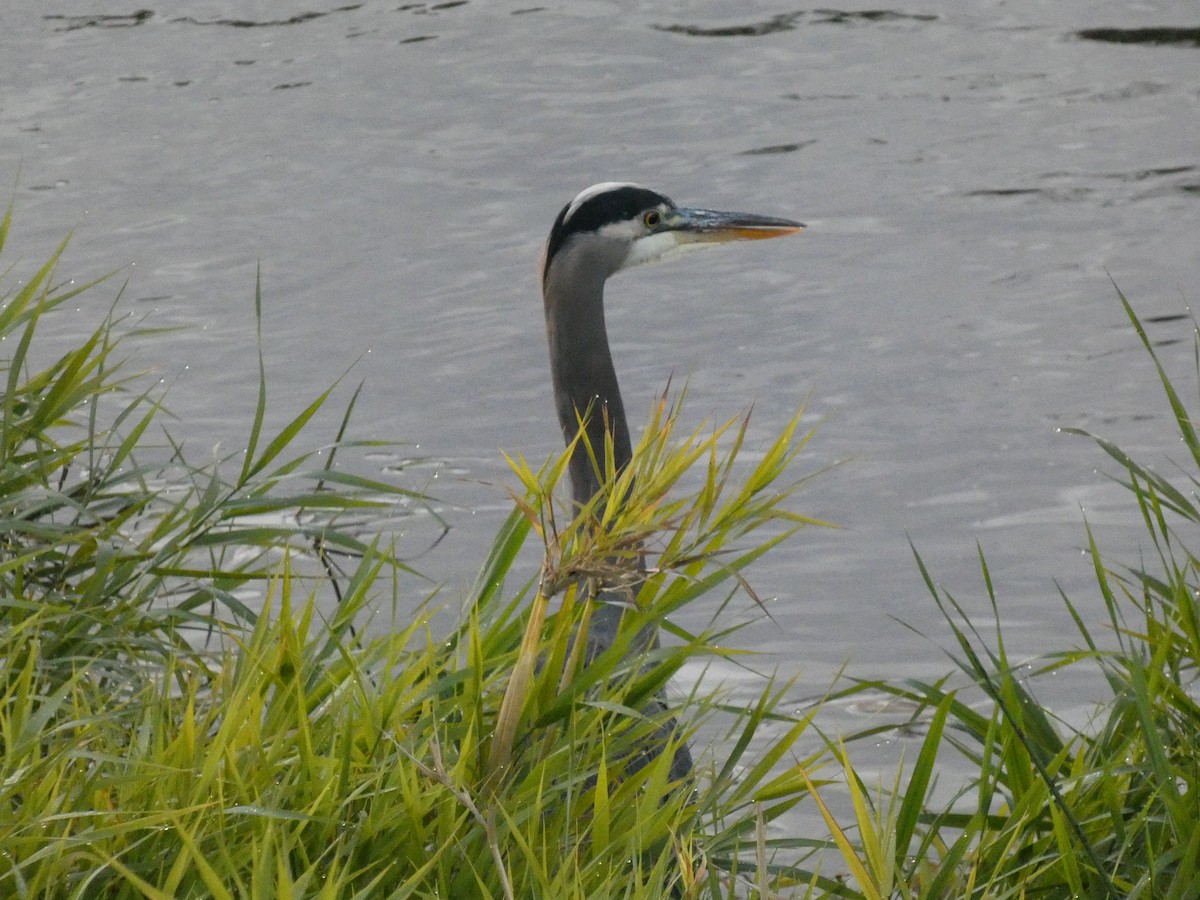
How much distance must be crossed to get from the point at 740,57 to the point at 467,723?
7486mm

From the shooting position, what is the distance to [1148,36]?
29.9 ft

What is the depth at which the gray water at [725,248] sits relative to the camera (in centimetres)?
538

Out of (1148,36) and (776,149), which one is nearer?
(776,149)

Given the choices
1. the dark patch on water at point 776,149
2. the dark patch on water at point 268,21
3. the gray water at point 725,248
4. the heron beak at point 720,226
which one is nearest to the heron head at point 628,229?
the heron beak at point 720,226

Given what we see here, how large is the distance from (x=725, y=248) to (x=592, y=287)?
374 cm

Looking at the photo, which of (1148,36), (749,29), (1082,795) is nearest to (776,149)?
(749,29)

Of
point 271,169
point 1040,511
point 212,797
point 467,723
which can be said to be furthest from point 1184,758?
point 271,169

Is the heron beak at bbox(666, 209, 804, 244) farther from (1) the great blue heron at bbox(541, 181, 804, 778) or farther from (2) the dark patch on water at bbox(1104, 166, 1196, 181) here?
(2) the dark patch on water at bbox(1104, 166, 1196, 181)

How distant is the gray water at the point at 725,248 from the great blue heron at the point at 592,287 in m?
0.74

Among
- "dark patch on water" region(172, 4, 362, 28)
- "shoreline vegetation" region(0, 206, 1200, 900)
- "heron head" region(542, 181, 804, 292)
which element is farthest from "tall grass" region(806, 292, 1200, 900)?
"dark patch on water" region(172, 4, 362, 28)

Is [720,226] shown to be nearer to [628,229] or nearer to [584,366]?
[628,229]

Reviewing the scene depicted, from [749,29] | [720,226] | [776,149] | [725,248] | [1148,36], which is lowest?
[725,248]

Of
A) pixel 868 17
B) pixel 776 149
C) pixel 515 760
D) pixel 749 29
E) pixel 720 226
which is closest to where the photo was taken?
pixel 515 760

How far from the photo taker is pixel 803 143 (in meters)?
8.22
